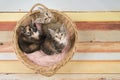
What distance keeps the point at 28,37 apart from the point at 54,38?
128 millimetres

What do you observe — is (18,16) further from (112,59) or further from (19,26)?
(112,59)

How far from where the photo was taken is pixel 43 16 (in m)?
1.22

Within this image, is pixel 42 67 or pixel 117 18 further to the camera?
pixel 117 18

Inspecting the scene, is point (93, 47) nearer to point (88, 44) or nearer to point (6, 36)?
point (88, 44)

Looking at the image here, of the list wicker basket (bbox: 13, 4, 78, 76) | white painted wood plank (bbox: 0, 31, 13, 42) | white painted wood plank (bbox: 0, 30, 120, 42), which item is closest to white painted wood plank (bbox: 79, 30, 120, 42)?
white painted wood plank (bbox: 0, 30, 120, 42)

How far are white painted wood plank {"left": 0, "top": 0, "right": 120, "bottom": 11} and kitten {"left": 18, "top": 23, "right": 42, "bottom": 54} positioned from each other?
0.48 feet

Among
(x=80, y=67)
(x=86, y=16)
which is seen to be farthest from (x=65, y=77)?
(x=86, y=16)

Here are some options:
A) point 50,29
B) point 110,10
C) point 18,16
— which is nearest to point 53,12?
point 50,29

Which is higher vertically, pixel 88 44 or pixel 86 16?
pixel 86 16

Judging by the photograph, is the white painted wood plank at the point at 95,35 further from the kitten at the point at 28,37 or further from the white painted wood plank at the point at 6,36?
the kitten at the point at 28,37

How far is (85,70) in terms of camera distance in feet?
4.27

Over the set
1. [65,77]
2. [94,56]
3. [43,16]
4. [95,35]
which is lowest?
[65,77]

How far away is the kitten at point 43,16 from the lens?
121 centimetres

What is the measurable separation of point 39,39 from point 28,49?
2.9 inches
